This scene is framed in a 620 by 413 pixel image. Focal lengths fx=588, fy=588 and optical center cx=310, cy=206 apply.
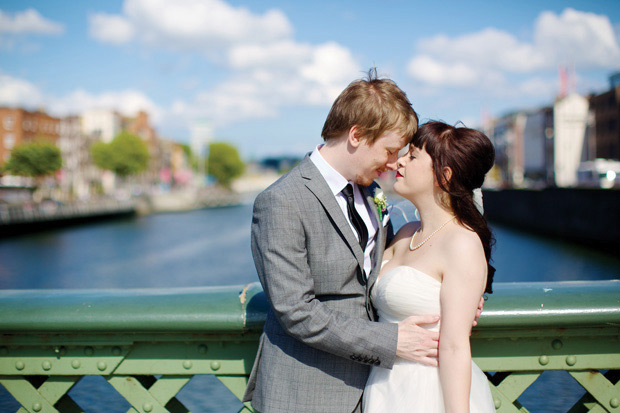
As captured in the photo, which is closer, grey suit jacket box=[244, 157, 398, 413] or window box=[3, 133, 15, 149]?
grey suit jacket box=[244, 157, 398, 413]

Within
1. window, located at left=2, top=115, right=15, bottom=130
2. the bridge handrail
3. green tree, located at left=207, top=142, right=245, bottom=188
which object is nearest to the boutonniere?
the bridge handrail

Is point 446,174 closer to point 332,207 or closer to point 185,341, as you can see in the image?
point 332,207

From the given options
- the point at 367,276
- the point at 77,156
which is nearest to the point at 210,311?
the point at 367,276

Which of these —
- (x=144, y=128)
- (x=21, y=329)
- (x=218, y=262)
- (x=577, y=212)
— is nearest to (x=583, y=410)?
(x=21, y=329)

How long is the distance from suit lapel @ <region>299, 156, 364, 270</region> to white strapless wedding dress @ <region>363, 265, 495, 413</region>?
0.16m

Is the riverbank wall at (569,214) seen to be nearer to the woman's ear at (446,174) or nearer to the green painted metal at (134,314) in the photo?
the woman's ear at (446,174)

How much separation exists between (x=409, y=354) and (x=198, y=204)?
90.7m

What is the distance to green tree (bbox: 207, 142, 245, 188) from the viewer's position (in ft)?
470

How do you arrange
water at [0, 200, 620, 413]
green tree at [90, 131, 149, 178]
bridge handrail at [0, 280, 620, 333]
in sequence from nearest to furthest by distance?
bridge handrail at [0, 280, 620, 333] < water at [0, 200, 620, 413] < green tree at [90, 131, 149, 178]

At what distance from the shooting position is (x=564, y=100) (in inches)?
3413

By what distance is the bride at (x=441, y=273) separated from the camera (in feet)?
6.58

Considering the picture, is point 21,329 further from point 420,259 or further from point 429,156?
point 429,156

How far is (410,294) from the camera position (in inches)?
82.9

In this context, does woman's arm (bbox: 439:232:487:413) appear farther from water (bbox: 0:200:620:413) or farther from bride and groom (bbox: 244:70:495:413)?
water (bbox: 0:200:620:413)
